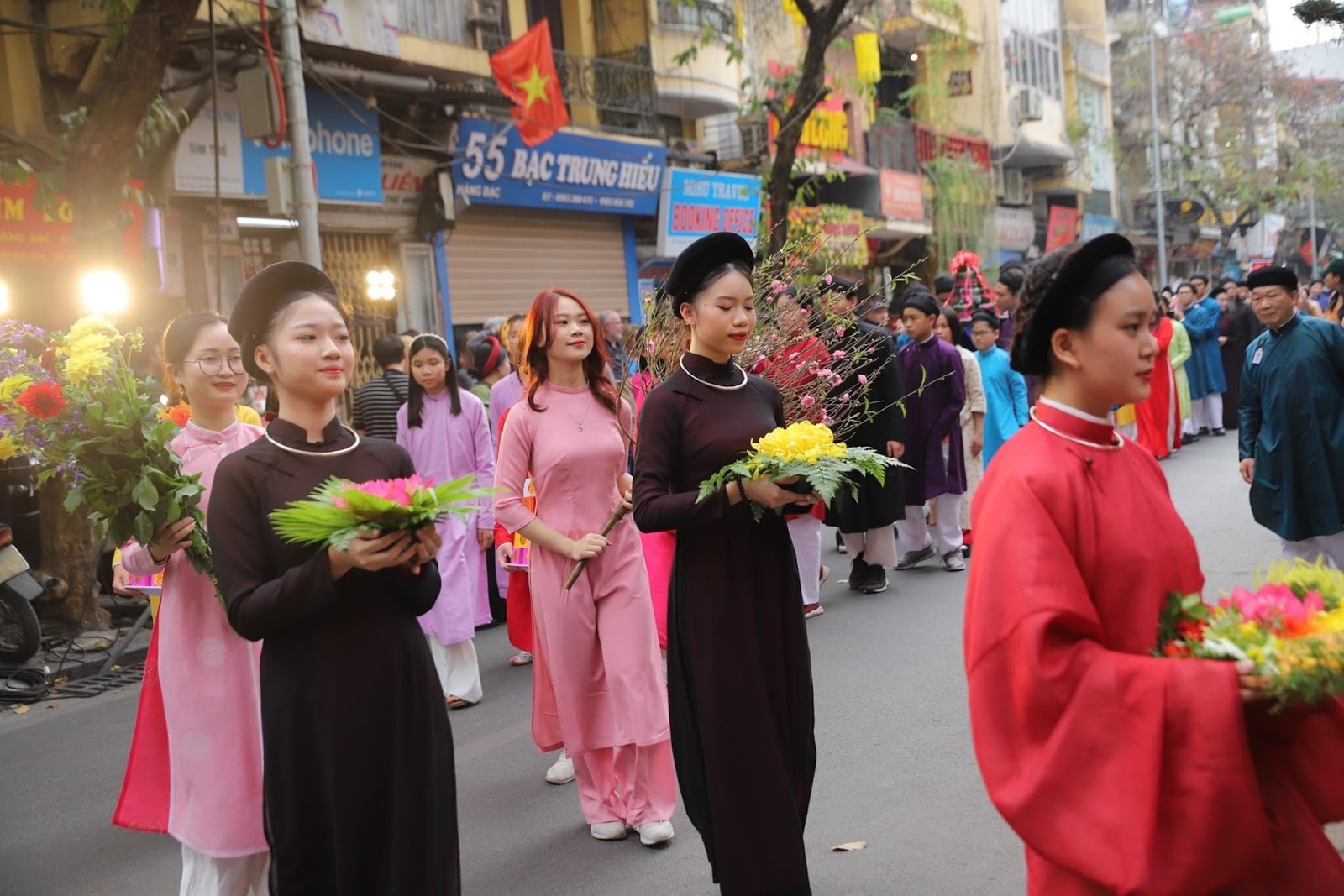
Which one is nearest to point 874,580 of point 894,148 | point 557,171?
point 557,171

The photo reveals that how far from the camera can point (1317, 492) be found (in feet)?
21.1

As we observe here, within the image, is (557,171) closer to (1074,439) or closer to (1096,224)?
(1074,439)

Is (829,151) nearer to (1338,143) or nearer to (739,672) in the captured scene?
(739,672)

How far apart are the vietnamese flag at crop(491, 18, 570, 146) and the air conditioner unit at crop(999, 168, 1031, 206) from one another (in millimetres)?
21909

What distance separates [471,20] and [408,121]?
1445 millimetres

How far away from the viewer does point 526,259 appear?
1819cm

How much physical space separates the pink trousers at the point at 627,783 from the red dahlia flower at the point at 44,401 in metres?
2.18

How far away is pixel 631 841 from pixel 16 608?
5178 mm

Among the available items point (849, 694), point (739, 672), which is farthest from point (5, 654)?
point (739, 672)

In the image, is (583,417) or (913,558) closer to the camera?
(583,417)

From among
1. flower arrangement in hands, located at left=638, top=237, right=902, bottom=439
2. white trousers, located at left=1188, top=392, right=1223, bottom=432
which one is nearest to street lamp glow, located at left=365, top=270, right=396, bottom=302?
flower arrangement in hands, located at left=638, top=237, right=902, bottom=439

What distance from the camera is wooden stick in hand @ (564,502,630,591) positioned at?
4664mm

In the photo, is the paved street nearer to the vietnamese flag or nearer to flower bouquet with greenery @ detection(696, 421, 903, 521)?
flower bouquet with greenery @ detection(696, 421, 903, 521)

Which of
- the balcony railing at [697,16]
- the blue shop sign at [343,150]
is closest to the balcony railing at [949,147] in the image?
the balcony railing at [697,16]
